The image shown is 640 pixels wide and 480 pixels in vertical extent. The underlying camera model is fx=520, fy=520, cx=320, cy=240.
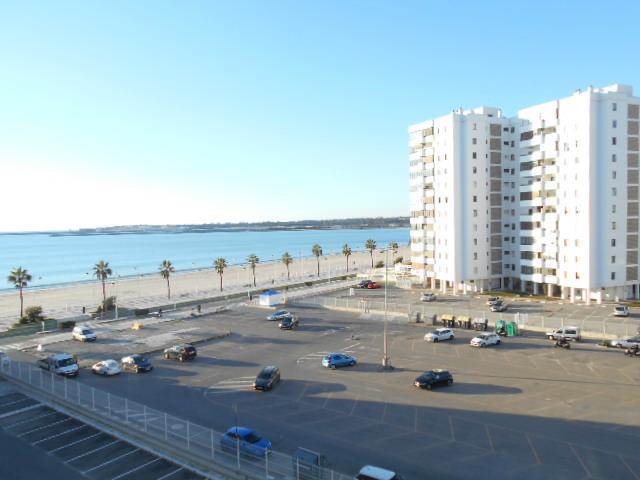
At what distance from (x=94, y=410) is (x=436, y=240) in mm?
67068

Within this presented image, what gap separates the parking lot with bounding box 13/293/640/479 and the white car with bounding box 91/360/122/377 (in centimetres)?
78

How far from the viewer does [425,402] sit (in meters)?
32.2

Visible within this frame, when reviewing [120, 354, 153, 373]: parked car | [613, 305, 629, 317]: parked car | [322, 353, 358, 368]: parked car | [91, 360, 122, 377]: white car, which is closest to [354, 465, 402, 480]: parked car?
[322, 353, 358, 368]: parked car

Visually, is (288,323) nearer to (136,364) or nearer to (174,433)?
(136,364)

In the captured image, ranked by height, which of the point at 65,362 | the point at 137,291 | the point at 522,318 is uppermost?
the point at 522,318

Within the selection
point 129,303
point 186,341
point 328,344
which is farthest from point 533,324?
point 129,303

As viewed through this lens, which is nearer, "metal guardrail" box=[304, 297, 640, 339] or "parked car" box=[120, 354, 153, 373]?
"parked car" box=[120, 354, 153, 373]

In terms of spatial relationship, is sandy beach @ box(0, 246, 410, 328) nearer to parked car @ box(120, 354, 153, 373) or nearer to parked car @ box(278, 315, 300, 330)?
parked car @ box(278, 315, 300, 330)

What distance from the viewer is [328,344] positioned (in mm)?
49250

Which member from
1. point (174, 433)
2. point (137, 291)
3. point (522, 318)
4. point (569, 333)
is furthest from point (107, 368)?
point (137, 291)

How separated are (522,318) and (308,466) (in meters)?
39.8

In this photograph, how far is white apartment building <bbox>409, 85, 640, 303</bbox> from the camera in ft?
231

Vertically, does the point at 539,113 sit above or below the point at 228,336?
above

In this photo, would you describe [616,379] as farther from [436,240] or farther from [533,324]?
[436,240]
